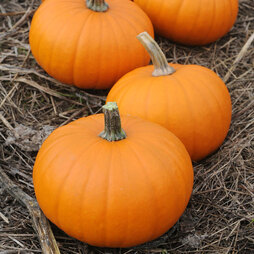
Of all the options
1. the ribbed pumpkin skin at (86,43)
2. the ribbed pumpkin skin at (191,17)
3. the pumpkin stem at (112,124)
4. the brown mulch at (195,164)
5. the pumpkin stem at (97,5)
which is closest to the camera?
the pumpkin stem at (112,124)

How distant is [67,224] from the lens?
8.05 feet

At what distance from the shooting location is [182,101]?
300cm

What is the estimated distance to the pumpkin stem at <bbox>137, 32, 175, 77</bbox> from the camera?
3.12m

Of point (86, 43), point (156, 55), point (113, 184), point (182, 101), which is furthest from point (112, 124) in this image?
point (86, 43)

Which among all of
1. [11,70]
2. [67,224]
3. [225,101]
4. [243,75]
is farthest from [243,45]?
[67,224]

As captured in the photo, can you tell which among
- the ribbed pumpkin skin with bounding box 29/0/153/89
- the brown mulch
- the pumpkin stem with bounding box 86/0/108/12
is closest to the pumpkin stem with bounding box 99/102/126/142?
the brown mulch

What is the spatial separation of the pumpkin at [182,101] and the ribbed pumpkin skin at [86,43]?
1.36ft

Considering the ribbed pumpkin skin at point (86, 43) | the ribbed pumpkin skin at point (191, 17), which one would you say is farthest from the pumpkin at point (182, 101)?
the ribbed pumpkin skin at point (191, 17)

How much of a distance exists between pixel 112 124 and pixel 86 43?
1210 millimetres

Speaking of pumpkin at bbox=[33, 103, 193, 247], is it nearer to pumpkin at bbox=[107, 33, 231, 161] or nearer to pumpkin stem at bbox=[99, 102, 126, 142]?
pumpkin stem at bbox=[99, 102, 126, 142]

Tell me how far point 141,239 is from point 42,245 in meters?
0.56

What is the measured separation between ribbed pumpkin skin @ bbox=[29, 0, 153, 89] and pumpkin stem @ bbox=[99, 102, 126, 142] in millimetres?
1114

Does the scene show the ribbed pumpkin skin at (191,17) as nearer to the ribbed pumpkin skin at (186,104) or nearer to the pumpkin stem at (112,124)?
the ribbed pumpkin skin at (186,104)

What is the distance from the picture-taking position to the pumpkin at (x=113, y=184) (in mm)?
2361
